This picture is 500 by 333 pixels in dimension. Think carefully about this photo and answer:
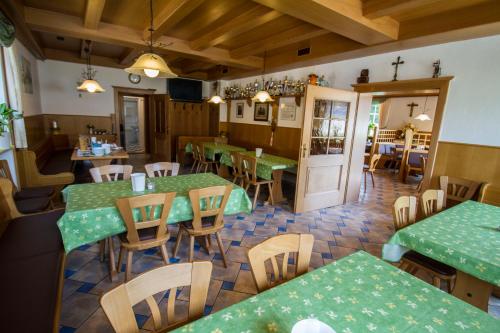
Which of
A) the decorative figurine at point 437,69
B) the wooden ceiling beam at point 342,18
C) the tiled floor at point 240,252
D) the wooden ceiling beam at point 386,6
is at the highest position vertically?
the wooden ceiling beam at point 386,6

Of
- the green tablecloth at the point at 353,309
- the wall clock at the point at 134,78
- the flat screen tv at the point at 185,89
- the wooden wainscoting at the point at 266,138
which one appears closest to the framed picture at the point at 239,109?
the wooden wainscoting at the point at 266,138

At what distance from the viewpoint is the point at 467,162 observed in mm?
3020

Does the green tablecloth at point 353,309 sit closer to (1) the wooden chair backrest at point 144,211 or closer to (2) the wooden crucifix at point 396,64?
(1) the wooden chair backrest at point 144,211

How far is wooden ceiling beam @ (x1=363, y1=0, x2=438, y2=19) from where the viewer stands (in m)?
2.23

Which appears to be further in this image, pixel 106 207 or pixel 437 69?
pixel 437 69

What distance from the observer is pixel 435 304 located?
102cm

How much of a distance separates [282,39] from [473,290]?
139 inches

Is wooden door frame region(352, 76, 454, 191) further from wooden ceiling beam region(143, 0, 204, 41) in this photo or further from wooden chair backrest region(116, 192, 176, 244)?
wooden chair backrest region(116, 192, 176, 244)

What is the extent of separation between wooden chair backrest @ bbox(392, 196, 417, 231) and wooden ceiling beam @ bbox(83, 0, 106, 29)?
11.4ft

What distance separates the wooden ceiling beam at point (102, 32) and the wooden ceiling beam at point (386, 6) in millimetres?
2787

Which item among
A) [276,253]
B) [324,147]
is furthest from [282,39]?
[276,253]

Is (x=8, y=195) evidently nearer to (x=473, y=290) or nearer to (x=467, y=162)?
(x=473, y=290)

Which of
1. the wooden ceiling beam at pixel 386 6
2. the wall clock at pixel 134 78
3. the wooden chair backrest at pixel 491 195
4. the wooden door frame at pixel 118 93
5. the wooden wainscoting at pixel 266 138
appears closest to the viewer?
the wooden ceiling beam at pixel 386 6

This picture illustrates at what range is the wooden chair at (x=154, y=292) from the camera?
2.67 ft
